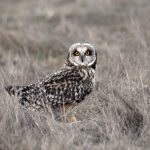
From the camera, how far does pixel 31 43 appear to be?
14641 millimetres

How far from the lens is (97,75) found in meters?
10.1

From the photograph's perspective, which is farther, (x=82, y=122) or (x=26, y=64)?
(x=26, y=64)

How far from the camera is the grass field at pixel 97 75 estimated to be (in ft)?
23.5

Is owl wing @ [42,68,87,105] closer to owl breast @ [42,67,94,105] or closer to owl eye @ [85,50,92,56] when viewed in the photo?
owl breast @ [42,67,94,105]

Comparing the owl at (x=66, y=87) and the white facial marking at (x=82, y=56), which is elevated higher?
the white facial marking at (x=82, y=56)

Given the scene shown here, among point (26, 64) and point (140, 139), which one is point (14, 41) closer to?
point (26, 64)

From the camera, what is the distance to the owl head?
857cm

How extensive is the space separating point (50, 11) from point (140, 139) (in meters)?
12.3

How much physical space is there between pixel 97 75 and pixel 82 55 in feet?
4.97

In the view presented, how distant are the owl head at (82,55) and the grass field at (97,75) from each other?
0.36 m

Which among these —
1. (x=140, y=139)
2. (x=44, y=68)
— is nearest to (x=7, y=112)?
(x=140, y=139)

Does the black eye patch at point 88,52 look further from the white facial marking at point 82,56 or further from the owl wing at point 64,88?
the owl wing at point 64,88

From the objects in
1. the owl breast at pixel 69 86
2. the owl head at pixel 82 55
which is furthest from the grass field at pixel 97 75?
the owl head at pixel 82 55

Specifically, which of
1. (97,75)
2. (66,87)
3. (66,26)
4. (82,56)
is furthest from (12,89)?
(66,26)
